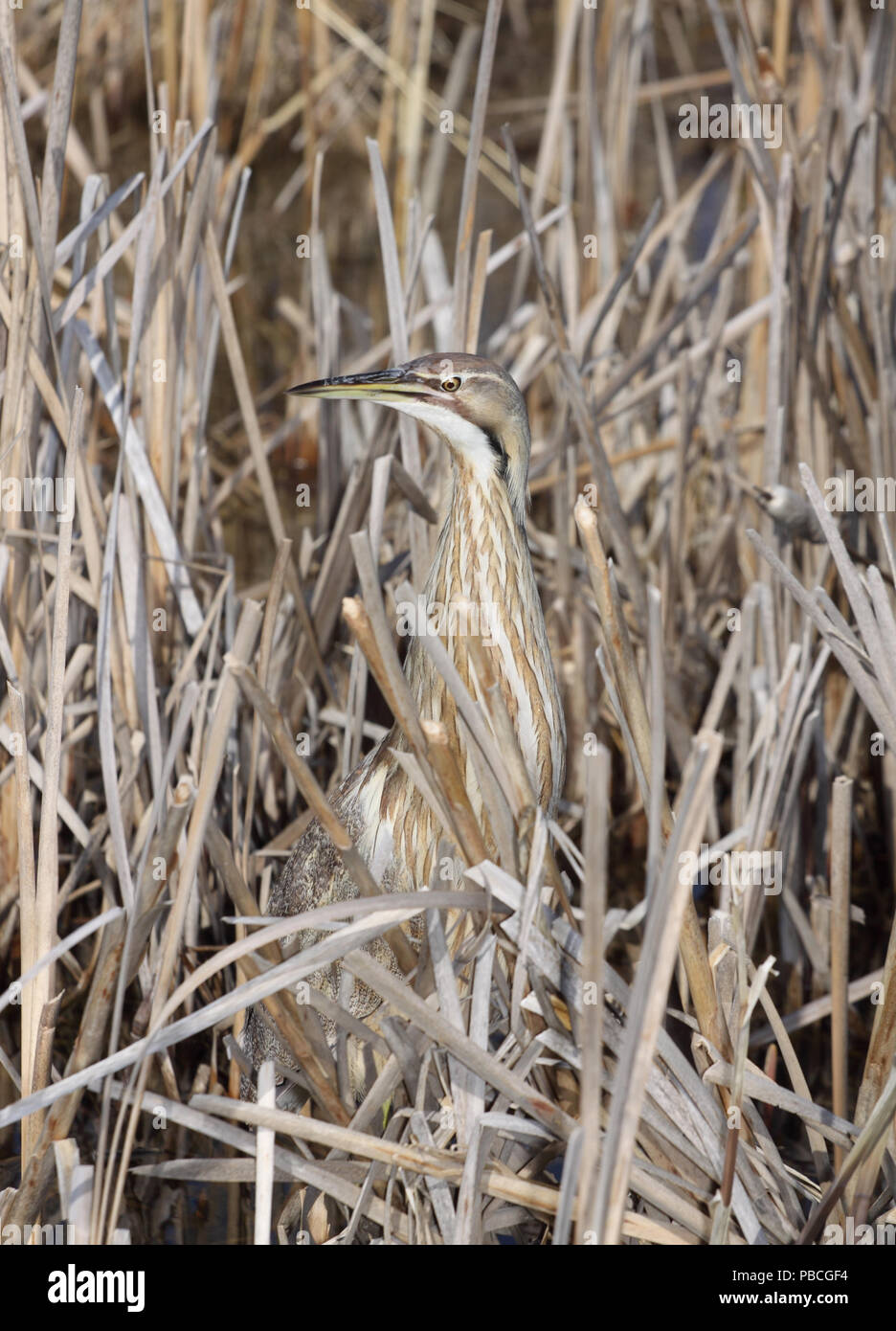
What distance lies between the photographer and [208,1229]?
2.06 m

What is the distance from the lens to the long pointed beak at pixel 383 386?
5.98 feet

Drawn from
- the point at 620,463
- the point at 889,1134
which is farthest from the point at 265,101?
the point at 889,1134

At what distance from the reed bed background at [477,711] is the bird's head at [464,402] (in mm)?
255

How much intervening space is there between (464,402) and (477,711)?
52cm

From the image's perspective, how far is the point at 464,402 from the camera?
5.96 ft

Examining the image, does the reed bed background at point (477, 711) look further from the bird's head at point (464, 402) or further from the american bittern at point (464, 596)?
the bird's head at point (464, 402)

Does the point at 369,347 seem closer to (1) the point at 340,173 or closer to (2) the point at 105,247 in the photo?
(2) the point at 105,247

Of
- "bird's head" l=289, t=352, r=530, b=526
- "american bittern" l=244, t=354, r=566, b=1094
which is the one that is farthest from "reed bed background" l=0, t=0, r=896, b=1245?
"bird's head" l=289, t=352, r=530, b=526

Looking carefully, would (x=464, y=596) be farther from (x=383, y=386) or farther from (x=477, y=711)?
(x=477, y=711)

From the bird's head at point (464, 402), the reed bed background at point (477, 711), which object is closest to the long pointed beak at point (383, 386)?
the bird's head at point (464, 402)

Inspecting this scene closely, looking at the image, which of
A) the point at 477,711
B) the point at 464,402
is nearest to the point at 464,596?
the point at 464,402

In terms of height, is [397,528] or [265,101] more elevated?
[265,101]
